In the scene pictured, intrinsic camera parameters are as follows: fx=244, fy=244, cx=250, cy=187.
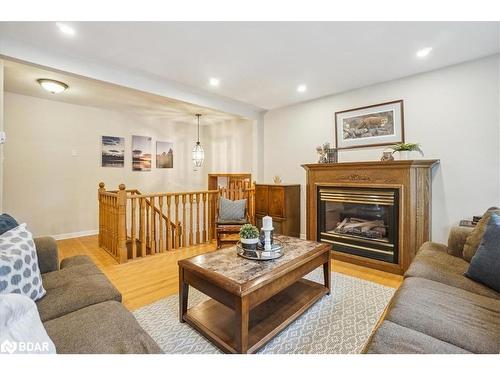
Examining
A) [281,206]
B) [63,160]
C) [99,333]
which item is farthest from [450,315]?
[63,160]

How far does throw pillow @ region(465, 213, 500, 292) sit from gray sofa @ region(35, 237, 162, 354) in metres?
1.99

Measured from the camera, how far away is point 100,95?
411cm

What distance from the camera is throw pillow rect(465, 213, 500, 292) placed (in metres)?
1.54

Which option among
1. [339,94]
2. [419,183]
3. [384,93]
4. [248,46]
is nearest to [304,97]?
[339,94]

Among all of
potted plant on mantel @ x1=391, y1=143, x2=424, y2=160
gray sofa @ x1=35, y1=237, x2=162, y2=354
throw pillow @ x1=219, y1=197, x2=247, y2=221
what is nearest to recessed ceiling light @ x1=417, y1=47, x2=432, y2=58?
potted plant on mantel @ x1=391, y1=143, x2=424, y2=160

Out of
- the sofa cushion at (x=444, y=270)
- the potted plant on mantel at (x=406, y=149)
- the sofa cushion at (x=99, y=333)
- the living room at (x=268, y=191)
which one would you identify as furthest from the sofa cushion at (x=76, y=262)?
the potted plant on mantel at (x=406, y=149)

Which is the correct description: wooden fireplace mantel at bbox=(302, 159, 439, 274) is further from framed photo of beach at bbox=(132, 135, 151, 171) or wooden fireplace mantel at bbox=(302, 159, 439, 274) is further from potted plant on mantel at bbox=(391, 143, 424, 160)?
framed photo of beach at bbox=(132, 135, 151, 171)

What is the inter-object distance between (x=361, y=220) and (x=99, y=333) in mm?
3267

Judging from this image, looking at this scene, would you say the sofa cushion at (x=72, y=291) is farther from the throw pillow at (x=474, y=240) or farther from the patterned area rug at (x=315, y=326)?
the throw pillow at (x=474, y=240)

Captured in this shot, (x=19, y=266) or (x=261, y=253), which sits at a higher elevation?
(x=19, y=266)

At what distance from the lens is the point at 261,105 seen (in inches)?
176

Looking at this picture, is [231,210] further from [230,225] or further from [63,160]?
[63,160]

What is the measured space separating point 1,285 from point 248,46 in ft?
8.38

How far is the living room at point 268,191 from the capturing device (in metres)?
1.33
